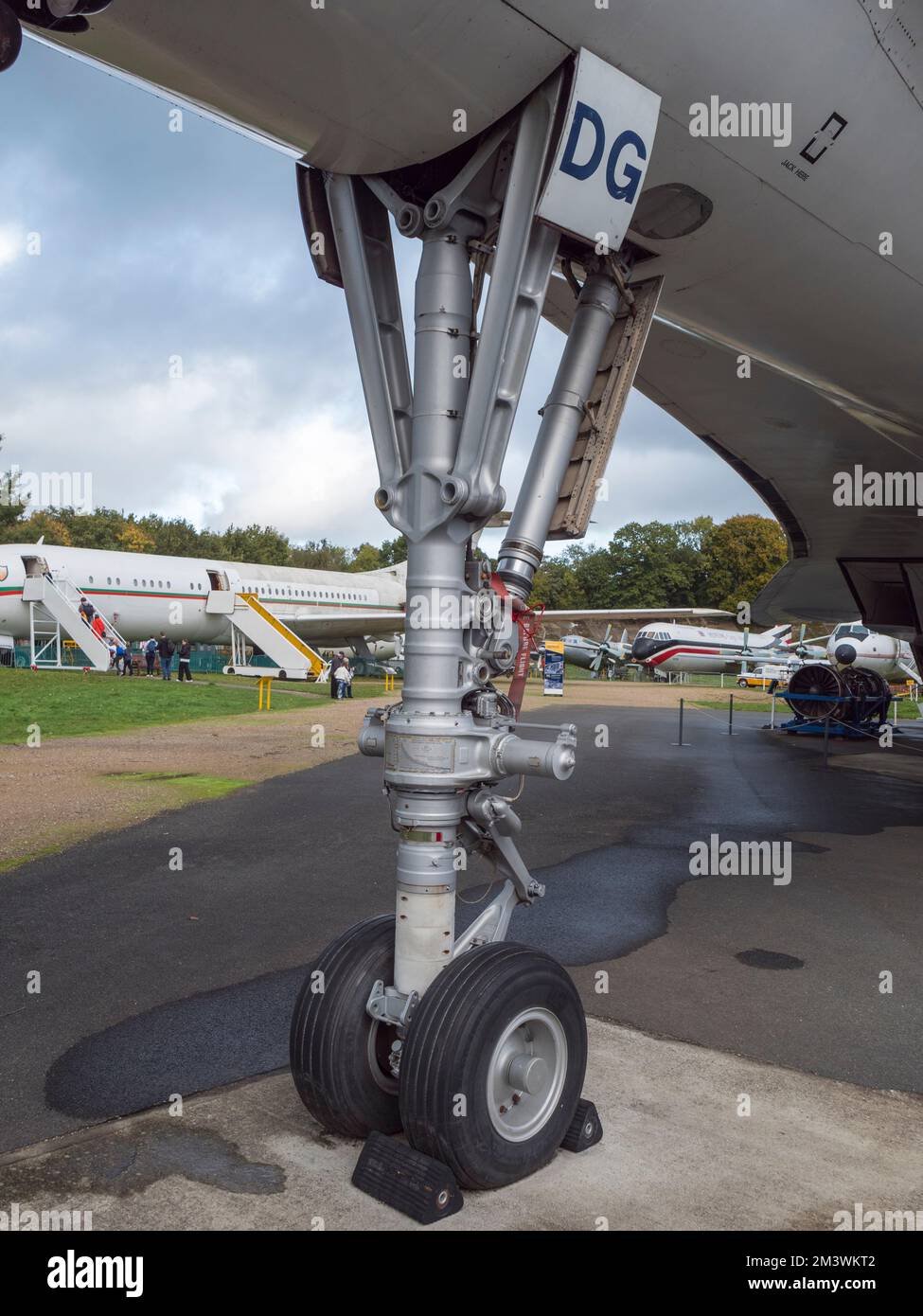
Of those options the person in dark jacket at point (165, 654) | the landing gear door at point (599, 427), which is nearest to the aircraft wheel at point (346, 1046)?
the landing gear door at point (599, 427)

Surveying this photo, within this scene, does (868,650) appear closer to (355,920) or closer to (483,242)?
(355,920)

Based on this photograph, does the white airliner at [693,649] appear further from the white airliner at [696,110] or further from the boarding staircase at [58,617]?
the white airliner at [696,110]

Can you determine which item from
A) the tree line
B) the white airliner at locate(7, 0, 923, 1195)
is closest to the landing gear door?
the white airliner at locate(7, 0, 923, 1195)

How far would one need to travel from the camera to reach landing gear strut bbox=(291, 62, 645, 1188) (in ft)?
9.88

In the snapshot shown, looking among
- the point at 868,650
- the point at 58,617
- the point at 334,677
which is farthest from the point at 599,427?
the point at 868,650

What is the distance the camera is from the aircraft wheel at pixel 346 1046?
314 cm

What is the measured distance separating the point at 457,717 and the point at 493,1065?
3.67 feet

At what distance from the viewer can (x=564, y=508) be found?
374 cm

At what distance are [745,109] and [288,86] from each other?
5.88 ft

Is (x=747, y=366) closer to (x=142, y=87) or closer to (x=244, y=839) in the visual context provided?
(x=142, y=87)

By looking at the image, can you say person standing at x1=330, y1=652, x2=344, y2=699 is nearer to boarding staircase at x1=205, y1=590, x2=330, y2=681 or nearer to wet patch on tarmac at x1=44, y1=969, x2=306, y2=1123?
boarding staircase at x1=205, y1=590, x2=330, y2=681

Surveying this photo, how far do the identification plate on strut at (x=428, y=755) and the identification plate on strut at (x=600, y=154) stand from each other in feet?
5.99

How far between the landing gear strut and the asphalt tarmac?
102 cm

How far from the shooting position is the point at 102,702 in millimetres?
21219
